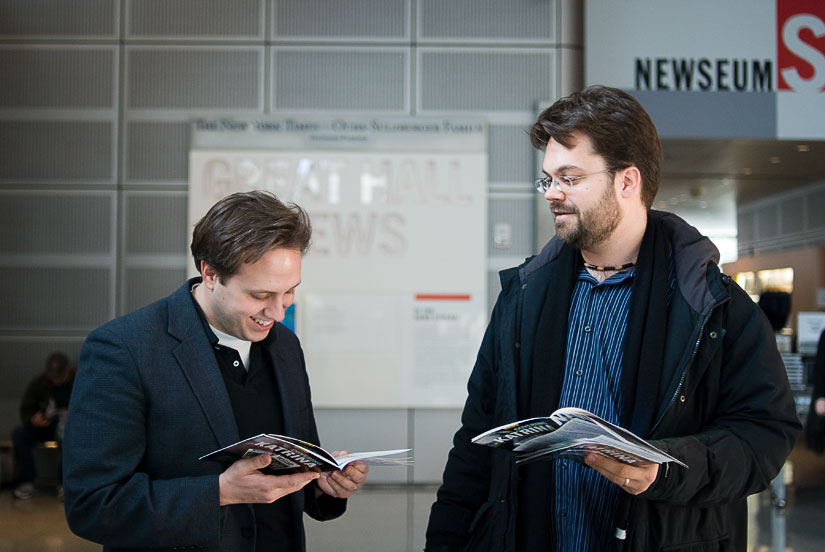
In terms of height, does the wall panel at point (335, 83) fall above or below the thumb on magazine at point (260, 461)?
above

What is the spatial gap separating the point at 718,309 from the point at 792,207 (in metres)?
7.11

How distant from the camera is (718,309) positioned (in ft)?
5.95

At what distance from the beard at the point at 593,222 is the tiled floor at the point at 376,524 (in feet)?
10.9

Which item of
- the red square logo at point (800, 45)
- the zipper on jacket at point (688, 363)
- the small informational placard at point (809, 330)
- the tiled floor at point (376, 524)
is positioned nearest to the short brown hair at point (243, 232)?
the zipper on jacket at point (688, 363)

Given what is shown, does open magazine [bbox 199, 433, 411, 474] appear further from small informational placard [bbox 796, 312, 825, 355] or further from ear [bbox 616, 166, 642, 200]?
small informational placard [bbox 796, 312, 825, 355]

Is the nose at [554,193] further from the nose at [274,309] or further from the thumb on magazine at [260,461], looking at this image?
the thumb on magazine at [260,461]

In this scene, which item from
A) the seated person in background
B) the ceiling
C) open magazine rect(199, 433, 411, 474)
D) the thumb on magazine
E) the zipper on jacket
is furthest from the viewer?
the ceiling

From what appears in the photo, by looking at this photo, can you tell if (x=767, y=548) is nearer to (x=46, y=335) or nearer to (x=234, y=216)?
(x=234, y=216)

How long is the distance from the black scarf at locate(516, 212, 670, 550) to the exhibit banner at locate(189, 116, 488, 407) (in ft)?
14.5

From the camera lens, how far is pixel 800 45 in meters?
6.59

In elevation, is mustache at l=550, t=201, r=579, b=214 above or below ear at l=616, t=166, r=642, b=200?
below

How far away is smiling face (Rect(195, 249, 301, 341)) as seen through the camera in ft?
5.98

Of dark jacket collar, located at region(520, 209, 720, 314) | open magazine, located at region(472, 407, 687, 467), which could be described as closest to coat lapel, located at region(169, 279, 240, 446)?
open magazine, located at region(472, 407, 687, 467)

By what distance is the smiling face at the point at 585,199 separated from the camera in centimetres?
195
